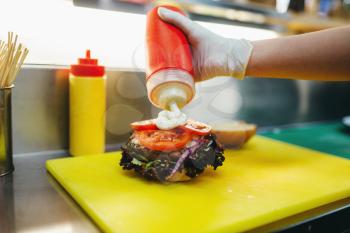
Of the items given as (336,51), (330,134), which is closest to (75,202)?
(336,51)

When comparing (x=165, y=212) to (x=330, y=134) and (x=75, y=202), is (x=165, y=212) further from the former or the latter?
(x=330, y=134)

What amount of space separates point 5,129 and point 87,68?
0.29 m

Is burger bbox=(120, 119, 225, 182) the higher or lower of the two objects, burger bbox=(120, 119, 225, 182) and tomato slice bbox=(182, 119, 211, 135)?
the lower

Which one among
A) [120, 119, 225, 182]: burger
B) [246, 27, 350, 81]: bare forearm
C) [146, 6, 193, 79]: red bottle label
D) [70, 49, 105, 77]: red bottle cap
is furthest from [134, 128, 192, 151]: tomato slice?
[246, 27, 350, 81]: bare forearm

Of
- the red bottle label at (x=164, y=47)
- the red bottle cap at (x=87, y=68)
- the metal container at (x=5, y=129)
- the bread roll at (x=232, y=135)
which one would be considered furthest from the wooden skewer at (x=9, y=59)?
the bread roll at (x=232, y=135)

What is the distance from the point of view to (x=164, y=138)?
0.88 meters

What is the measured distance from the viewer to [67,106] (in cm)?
118

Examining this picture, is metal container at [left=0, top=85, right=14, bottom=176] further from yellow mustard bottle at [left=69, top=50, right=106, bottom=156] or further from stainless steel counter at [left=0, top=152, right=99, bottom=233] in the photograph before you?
yellow mustard bottle at [left=69, top=50, right=106, bottom=156]

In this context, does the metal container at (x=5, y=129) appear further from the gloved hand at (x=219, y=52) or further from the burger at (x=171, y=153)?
the gloved hand at (x=219, y=52)

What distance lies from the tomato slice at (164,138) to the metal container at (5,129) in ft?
1.07

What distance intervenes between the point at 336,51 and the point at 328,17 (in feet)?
3.86

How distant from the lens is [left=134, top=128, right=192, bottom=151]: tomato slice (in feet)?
2.78

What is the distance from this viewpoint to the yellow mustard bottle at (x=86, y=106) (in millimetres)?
1063

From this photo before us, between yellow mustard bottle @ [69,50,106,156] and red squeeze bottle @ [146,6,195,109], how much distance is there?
0.21m
